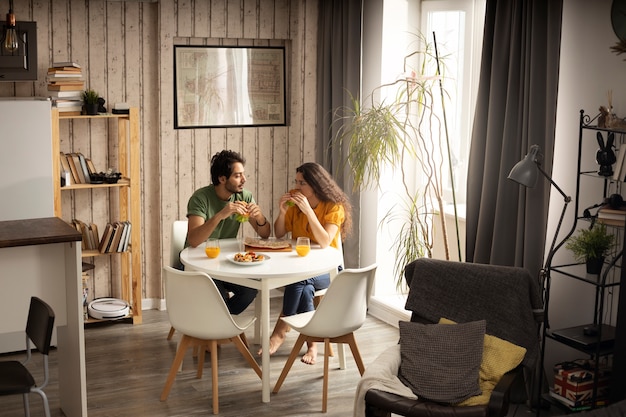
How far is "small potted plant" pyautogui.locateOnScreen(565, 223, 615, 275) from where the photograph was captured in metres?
4.04

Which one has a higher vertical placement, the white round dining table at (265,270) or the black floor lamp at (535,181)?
the black floor lamp at (535,181)

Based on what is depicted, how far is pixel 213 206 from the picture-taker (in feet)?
16.9

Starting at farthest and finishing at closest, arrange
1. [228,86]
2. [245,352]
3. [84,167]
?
[228,86] < [84,167] < [245,352]

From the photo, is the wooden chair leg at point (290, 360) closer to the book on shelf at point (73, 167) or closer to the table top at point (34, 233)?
→ the table top at point (34, 233)

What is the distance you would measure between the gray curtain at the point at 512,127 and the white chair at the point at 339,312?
30.7 inches

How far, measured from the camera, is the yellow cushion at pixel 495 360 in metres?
3.85

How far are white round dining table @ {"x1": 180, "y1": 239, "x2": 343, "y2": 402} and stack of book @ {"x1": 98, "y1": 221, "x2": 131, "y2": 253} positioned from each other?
1.06m

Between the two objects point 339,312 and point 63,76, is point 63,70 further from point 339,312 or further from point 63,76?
point 339,312

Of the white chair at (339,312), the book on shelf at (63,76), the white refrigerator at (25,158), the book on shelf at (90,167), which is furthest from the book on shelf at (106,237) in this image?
the white chair at (339,312)

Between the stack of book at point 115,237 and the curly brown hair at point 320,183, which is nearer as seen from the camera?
the curly brown hair at point 320,183

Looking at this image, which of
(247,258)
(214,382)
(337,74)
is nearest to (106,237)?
(247,258)

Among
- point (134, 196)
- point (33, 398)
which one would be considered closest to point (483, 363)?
point (33, 398)

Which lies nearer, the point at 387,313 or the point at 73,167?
the point at 73,167

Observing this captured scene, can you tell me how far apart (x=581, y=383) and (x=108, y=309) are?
3.27 metres
